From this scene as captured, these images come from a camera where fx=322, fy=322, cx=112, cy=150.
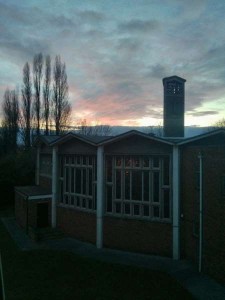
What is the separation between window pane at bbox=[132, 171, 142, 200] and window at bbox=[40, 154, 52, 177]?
7349 mm

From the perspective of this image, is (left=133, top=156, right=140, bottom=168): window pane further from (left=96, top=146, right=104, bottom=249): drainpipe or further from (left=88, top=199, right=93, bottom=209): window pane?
(left=88, top=199, right=93, bottom=209): window pane

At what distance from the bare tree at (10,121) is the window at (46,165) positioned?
2194 centimetres

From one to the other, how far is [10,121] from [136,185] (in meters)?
33.4

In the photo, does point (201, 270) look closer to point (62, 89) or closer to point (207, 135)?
point (207, 135)

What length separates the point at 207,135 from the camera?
13281 millimetres

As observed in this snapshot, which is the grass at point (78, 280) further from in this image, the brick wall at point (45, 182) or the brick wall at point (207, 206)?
the brick wall at point (45, 182)

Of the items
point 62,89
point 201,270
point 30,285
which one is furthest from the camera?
point 62,89

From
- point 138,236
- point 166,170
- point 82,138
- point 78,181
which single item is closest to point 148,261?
point 138,236

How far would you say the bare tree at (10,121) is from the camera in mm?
43469

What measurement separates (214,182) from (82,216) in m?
7.95

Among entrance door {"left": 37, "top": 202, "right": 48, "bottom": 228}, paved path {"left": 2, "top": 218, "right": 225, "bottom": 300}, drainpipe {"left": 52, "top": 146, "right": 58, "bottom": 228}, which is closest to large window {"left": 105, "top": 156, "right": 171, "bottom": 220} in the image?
paved path {"left": 2, "top": 218, "right": 225, "bottom": 300}

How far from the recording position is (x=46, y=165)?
21.7m

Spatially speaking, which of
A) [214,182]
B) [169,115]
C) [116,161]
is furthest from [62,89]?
[214,182]

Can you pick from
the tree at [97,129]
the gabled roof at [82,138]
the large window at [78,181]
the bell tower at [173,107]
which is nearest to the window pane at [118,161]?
the gabled roof at [82,138]
